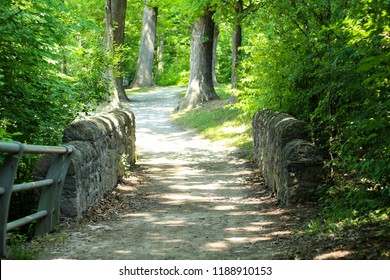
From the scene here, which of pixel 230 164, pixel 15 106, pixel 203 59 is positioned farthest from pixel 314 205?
pixel 203 59

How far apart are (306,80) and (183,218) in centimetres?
389

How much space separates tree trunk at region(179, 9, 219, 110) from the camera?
78.4 ft

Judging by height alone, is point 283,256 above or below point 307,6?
below

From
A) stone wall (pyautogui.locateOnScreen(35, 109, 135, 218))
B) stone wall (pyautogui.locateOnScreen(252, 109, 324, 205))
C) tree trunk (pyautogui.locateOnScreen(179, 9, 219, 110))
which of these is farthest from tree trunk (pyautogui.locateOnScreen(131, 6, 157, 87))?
stone wall (pyautogui.locateOnScreen(252, 109, 324, 205))

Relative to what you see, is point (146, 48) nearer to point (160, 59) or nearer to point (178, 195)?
point (160, 59)

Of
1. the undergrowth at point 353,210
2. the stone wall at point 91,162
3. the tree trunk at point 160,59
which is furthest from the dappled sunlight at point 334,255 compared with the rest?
the tree trunk at point 160,59

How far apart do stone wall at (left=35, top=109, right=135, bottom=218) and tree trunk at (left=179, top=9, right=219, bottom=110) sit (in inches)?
492

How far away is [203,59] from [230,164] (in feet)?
35.2

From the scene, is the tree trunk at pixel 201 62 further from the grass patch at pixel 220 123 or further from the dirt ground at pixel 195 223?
the dirt ground at pixel 195 223

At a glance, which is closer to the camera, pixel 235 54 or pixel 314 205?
pixel 314 205

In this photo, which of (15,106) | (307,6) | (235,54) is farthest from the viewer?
(235,54)

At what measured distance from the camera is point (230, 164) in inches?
573

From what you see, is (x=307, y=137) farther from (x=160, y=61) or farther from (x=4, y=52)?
(x=160, y=61)

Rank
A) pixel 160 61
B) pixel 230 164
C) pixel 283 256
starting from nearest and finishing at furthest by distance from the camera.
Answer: pixel 283 256, pixel 230 164, pixel 160 61
